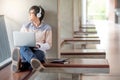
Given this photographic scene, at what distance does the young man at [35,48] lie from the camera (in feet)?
10.8

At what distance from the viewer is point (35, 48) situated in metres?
3.51

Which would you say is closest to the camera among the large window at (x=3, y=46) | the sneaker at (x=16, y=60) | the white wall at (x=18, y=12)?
the sneaker at (x=16, y=60)

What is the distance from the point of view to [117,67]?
594cm

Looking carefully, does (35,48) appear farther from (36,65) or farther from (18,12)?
(18,12)

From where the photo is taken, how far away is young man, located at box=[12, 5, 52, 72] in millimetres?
3299

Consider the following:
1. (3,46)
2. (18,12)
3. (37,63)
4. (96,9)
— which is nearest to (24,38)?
(37,63)

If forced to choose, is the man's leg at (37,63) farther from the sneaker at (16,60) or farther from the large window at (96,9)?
the large window at (96,9)

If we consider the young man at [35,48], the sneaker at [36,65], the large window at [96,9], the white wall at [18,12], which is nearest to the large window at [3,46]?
the white wall at [18,12]

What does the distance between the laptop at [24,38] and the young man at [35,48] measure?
0.16ft

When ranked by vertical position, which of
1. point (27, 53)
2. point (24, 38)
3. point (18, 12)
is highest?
point (18, 12)

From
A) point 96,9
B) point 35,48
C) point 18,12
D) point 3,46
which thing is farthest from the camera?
point 96,9

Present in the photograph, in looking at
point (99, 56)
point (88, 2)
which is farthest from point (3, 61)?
point (88, 2)

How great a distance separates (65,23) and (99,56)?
8.77ft

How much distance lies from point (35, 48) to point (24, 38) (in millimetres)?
240
